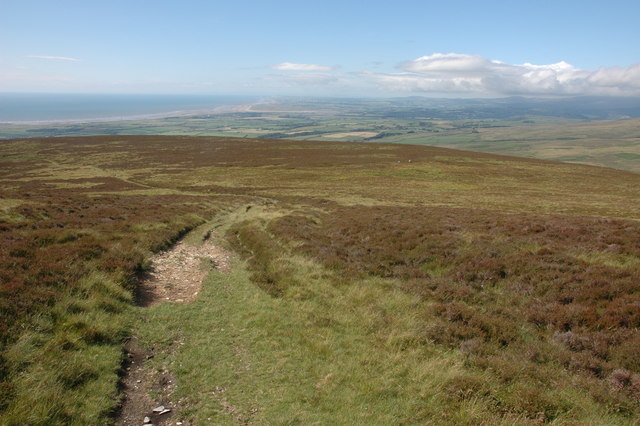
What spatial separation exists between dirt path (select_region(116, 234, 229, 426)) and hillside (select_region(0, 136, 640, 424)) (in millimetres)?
157

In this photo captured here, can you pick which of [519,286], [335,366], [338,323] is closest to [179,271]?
[338,323]

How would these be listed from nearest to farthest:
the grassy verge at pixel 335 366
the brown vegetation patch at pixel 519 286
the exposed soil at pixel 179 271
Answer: the grassy verge at pixel 335 366, the brown vegetation patch at pixel 519 286, the exposed soil at pixel 179 271

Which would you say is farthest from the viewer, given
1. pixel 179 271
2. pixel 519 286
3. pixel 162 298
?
pixel 179 271

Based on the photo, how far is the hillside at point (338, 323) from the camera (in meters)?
7.17

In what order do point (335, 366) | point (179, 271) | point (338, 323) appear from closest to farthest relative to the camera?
1. point (335, 366)
2. point (338, 323)
3. point (179, 271)

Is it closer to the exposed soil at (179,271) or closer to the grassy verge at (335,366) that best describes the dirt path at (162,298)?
the exposed soil at (179,271)

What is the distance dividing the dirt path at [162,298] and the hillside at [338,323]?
16 centimetres

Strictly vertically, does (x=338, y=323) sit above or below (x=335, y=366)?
below

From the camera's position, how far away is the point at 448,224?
2319 cm

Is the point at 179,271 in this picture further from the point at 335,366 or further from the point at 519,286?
the point at 519,286

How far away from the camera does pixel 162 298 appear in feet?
43.9

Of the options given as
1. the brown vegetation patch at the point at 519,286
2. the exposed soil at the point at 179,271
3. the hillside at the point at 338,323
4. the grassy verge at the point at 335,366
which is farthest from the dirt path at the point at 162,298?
the brown vegetation patch at the point at 519,286

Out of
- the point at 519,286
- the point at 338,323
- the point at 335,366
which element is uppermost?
the point at 519,286

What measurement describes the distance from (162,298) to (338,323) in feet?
23.6
